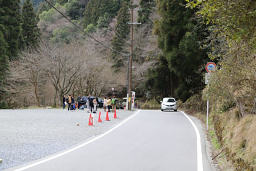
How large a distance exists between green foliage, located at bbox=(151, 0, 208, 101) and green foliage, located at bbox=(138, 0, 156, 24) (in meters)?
21.4

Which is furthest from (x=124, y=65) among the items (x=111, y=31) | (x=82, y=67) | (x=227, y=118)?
(x=227, y=118)

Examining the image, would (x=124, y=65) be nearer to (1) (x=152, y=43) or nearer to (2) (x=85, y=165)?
Result: (1) (x=152, y=43)

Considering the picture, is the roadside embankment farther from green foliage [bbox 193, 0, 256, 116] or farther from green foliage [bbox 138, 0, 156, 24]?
green foliage [bbox 138, 0, 156, 24]

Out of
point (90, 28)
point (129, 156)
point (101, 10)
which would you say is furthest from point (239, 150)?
point (101, 10)

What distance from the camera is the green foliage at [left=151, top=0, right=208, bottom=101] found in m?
30.0

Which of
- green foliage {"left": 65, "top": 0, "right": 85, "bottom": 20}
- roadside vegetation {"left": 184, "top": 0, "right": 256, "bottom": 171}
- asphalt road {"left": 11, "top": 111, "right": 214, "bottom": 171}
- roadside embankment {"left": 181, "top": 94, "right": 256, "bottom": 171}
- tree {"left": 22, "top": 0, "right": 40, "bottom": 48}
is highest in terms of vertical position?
green foliage {"left": 65, "top": 0, "right": 85, "bottom": 20}

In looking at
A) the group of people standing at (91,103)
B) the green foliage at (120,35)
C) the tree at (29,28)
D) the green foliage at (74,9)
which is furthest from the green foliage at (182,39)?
the green foliage at (74,9)

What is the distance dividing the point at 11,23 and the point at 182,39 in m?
22.9

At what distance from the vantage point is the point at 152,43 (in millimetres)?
50469

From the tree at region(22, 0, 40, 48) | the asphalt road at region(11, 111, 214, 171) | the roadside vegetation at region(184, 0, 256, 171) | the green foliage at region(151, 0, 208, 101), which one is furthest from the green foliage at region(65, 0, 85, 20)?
the asphalt road at region(11, 111, 214, 171)

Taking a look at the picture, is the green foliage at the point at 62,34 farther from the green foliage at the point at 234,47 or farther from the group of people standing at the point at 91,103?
the green foliage at the point at 234,47

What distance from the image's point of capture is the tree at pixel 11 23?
1706 inches

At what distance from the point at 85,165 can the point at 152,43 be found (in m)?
42.7

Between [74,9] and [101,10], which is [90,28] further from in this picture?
[74,9]
